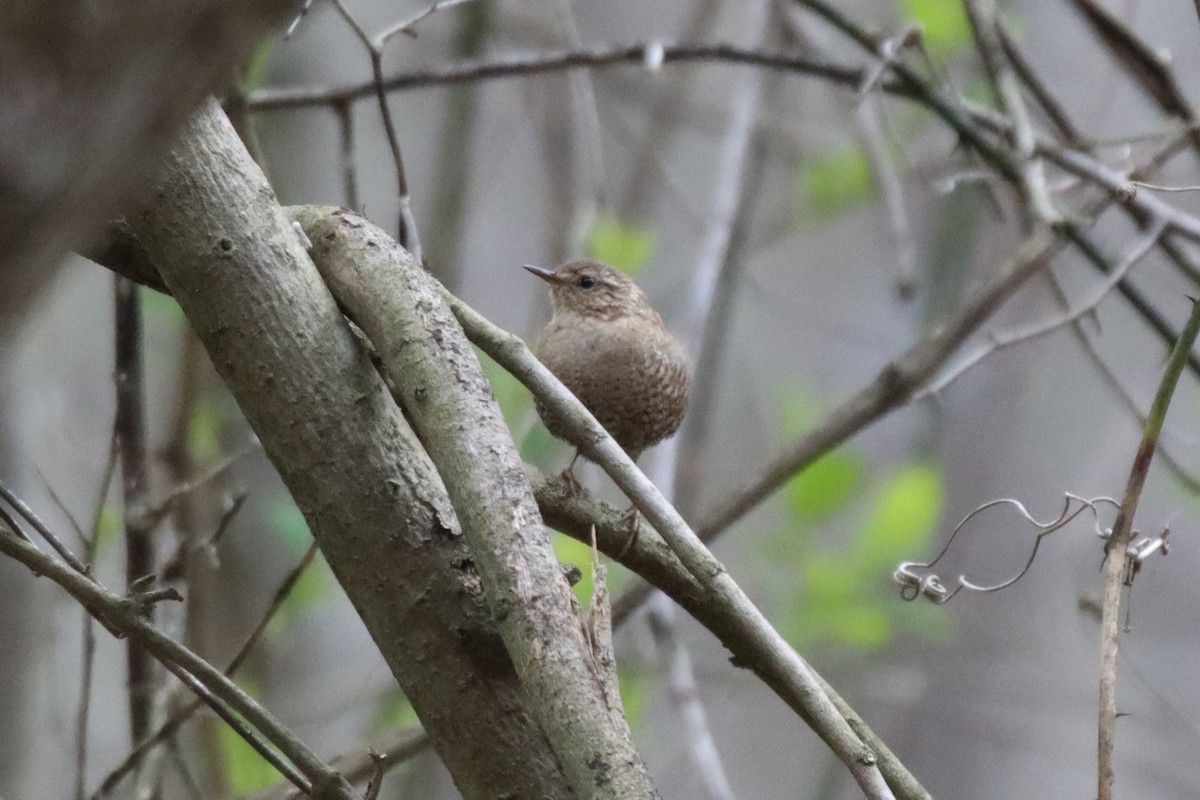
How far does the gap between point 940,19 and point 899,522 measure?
155 centimetres

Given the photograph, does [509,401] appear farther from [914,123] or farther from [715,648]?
[914,123]

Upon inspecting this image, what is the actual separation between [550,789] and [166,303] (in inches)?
107

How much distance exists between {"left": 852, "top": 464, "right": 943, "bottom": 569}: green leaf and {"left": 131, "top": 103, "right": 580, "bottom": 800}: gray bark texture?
2430 mm

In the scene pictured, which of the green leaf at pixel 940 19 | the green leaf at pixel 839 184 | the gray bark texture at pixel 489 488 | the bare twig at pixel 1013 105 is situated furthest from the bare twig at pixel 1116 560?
the green leaf at pixel 839 184

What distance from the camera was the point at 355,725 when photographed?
5.77 metres

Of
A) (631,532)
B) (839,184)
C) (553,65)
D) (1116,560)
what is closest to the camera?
(1116,560)

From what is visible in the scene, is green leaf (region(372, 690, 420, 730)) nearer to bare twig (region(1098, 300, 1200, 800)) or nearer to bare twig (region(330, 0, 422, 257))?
bare twig (region(330, 0, 422, 257))

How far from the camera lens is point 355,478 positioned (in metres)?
1.55

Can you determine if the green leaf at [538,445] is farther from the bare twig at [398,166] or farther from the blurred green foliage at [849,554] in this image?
the bare twig at [398,166]

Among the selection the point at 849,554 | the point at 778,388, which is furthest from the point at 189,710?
the point at 778,388

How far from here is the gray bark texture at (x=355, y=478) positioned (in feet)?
5.02

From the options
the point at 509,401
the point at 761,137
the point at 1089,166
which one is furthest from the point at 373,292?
the point at 761,137

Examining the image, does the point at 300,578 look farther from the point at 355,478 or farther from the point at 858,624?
the point at 355,478

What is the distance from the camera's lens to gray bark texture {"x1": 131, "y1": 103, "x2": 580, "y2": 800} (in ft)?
5.02
